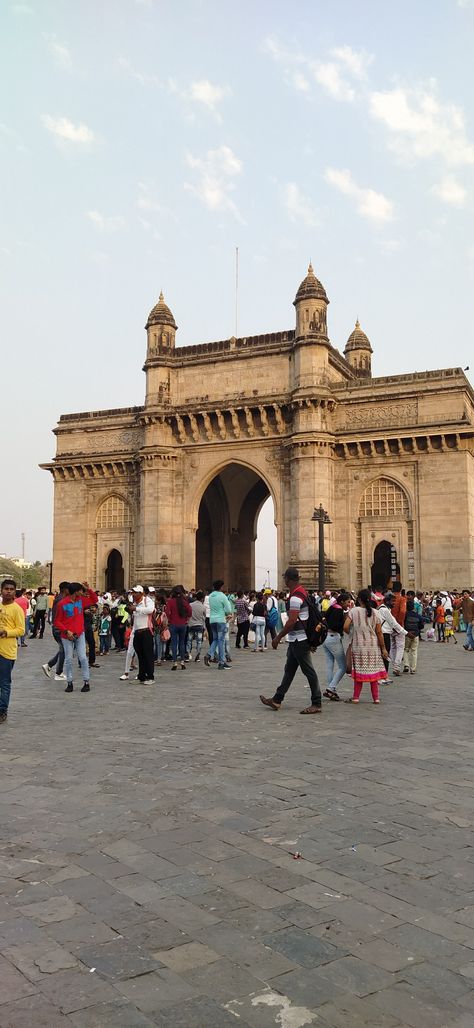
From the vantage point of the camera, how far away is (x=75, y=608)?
10.8m

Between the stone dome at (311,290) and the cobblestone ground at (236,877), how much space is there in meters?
23.4

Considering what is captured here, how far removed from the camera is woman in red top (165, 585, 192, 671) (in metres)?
14.0

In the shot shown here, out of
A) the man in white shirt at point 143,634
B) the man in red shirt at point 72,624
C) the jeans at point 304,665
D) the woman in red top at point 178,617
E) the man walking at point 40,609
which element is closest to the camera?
the jeans at point 304,665

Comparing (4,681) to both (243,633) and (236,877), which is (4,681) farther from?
(243,633)

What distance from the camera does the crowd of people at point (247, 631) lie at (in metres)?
8.95

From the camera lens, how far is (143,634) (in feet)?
37.8

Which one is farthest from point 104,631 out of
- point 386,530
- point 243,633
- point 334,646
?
point 386,530

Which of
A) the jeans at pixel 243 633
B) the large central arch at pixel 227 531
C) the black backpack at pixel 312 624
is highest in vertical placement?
the large central arch at pixel 227 531

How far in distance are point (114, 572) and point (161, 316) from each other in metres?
11.6

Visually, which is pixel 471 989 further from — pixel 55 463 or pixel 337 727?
pixel 55 463

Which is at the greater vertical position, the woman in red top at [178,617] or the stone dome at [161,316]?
the stone dome at [161,316]

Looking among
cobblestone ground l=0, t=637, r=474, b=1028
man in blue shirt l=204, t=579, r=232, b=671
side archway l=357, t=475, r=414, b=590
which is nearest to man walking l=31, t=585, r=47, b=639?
man in blue shirt l=204, t=579, r=232, b=671

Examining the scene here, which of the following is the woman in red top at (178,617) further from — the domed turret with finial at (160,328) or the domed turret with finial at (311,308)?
the domed turret with finial at (160,328)

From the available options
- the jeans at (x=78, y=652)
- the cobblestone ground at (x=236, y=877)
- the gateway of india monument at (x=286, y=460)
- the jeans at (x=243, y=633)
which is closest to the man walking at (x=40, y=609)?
the jeans at (x=243, y=633)
